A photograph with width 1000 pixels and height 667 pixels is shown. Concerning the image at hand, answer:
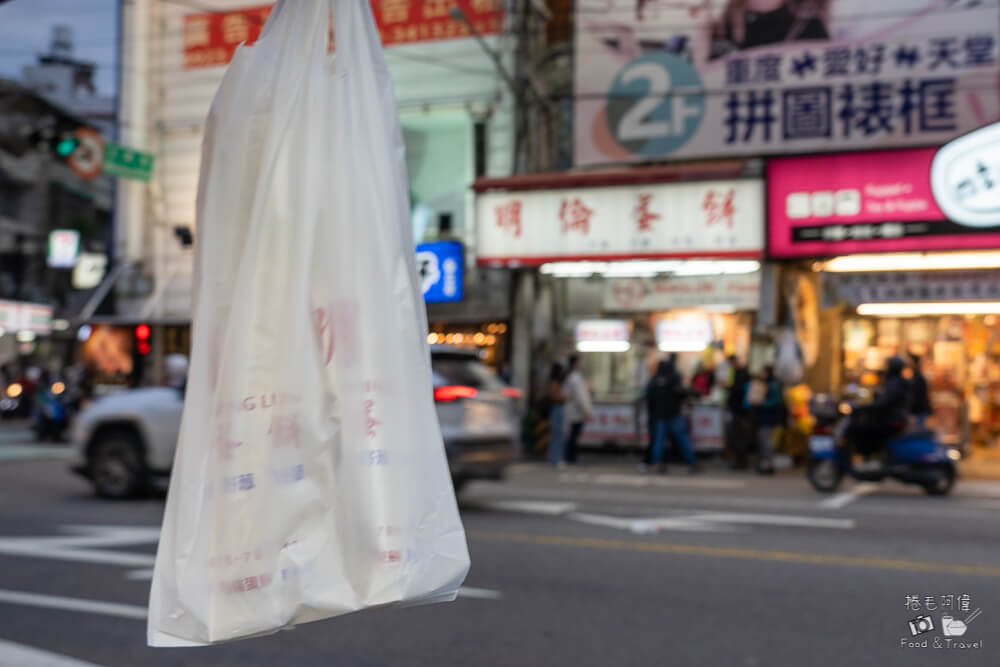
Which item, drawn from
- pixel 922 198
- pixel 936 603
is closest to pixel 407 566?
pixel 936 603

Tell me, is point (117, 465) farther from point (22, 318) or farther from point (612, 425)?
point (22, 318)

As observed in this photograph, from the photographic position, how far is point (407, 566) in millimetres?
2082

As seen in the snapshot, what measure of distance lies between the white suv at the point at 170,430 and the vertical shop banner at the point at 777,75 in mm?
8039

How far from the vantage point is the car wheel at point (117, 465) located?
1222 centimetres

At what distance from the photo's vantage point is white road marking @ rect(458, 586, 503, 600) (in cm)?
690

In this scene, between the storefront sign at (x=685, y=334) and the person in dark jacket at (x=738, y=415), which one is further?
the storefront sign at (x=685, y=334)

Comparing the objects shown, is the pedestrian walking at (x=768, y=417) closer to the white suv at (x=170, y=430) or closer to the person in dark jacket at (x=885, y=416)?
the person in dark jacket at (x=885, y=416)

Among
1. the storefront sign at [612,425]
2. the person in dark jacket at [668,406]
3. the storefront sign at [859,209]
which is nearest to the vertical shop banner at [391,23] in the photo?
the storefront sign at [859,209]

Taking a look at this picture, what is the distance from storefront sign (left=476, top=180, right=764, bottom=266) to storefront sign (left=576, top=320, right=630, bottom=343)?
1.57 m

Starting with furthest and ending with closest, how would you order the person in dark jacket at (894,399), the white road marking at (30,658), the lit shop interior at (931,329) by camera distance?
the lit shop interior at (931,329) < the person in dark jacket at (894,399) < the white road marking at (30,658)

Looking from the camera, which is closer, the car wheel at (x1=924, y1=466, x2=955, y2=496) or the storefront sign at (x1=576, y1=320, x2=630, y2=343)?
the car wheel at (x1=924, y1=466, x2=955, y2=496)

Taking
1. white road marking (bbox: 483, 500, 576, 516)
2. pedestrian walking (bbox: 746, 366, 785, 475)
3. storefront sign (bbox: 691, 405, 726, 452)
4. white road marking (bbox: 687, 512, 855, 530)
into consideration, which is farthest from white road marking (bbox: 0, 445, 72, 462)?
white road marking (bbox: 687, 512, 855, 530)

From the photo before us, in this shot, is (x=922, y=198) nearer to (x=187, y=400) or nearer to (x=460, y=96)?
(x=460, y=96)

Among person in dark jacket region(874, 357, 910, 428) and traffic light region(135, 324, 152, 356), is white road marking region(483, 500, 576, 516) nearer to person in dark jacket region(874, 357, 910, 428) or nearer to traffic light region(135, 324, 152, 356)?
→ person in dark jacket region(874, 357, 910, 428)
